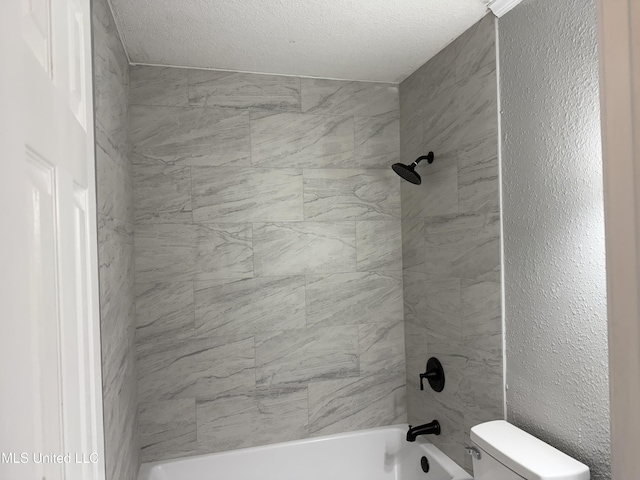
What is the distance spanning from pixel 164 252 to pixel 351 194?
Result: 105cm

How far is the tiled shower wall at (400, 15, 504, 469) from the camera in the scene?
1767 mm

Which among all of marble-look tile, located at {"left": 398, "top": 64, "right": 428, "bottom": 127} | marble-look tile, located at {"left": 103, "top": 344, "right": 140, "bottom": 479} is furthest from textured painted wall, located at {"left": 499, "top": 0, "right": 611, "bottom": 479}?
marble-look tile, located at {"left": 103, "top": 344, "right": 140, "bottom": 479}

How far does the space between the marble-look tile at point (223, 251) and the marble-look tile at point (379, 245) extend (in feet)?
2.07

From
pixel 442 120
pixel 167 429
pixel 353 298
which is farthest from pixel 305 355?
pixel 442 120

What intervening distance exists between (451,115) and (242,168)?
108 cm

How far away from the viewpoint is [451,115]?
2.03 m

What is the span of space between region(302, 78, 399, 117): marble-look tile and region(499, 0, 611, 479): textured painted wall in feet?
2.88

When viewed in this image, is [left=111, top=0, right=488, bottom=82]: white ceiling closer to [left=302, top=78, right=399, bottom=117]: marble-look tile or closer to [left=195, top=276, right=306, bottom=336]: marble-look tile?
[left=302, top=78, right=399, bottom=117]: marble-look tile

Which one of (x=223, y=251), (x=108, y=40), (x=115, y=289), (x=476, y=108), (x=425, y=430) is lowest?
(x=425, y=430)

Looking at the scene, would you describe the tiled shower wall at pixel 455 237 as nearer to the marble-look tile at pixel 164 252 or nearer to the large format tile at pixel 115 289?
the marble-look tile at pixel 164 252

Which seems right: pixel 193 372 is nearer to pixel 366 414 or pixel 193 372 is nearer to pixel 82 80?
pixel 366 414

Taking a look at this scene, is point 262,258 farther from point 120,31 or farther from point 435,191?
point 120,31

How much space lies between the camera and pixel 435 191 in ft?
7.13

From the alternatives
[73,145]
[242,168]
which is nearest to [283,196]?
[242,168]
